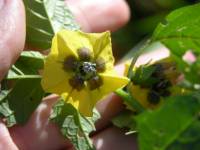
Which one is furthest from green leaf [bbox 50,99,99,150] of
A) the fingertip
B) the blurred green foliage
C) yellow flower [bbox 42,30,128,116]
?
the blurred green foliage

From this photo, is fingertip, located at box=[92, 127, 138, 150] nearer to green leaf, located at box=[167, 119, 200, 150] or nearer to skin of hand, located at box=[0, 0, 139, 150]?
skin of hand, located at box=[0, 0, 139, 150]

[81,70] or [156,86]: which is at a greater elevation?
[81,70]

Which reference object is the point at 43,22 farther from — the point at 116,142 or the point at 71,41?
the point at 116,142

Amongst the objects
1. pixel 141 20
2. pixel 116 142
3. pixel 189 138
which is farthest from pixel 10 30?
pixel 141 20

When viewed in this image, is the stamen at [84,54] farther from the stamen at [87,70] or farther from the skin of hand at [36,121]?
the skin of hand at [36,121]

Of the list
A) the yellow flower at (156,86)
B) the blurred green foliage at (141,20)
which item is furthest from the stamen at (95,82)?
the blurred green foliage at (141,20)

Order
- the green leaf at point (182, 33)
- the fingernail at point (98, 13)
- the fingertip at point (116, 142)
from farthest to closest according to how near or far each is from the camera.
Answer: the fingernail at point (98, 13) < the fingertip at point (116, 142) < the green leaf at point (182, 33)
